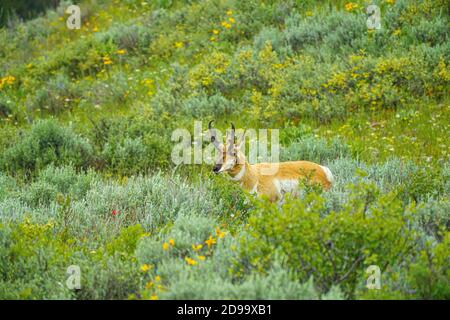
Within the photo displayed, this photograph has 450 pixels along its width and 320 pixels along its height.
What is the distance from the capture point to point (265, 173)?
339 inches

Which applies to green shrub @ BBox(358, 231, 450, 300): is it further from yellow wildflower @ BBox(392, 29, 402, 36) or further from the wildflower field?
yellow wildflower @ BBox(392, 29, 402, 36)

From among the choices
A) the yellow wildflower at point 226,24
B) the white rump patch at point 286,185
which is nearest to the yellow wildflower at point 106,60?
the yellow wildflower at point 226,24

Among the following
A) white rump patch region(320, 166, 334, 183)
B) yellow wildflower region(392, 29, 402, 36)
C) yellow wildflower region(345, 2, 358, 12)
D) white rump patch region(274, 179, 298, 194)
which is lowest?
white rump patch region(274, 179, 298, 194)

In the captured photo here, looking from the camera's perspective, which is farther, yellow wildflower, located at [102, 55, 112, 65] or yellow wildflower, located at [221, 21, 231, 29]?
yellow wildflower, located at [102, 55, 112, 65]

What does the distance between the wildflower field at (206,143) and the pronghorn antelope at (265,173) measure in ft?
0.92

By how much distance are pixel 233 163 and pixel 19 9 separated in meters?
16.6

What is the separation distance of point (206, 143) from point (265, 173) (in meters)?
3.15

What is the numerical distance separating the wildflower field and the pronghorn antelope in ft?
0.92

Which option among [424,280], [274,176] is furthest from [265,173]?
[424,280]

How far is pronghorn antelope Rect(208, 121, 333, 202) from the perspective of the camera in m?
8.26

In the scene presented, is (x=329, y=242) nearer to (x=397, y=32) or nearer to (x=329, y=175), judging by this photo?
(x=329, y=175)

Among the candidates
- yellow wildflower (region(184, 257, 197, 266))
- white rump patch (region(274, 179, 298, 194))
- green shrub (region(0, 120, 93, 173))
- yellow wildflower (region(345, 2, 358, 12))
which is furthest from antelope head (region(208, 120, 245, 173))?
yellow wildflower (region(345, 2, 358, 12))

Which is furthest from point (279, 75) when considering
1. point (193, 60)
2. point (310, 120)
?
point (193, 60)
